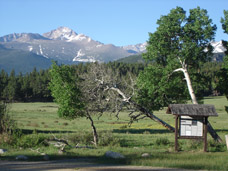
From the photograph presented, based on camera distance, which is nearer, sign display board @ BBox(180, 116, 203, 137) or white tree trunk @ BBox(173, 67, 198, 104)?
sign display board @ BBox(180, 116, 203, 137)

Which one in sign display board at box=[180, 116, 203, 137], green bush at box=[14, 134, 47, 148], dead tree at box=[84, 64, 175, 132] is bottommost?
green bush at box=[14, 134, 47, 148]

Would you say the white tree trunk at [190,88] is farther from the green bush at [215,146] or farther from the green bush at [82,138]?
the green bush at [82,138]

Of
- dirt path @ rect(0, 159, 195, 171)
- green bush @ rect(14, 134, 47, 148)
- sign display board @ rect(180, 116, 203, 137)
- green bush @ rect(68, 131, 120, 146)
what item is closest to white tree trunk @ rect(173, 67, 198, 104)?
sign display board @ rect(180, 116, 203, 137)

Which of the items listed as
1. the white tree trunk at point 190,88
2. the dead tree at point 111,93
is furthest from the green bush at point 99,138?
the white tree trunk at point 190,88

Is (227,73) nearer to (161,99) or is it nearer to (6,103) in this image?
(161,99)

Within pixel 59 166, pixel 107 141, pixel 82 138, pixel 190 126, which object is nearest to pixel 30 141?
pixel 82 138

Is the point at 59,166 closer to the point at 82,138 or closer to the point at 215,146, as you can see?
the point at 82,138

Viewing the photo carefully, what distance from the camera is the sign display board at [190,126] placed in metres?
20.1

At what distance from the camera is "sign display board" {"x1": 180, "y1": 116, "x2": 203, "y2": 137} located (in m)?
20.1

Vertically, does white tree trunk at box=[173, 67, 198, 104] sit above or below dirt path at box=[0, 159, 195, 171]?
above

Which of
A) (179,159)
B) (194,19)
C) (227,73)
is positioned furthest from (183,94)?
(179,159)

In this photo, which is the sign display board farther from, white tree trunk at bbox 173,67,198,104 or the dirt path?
the dirt path

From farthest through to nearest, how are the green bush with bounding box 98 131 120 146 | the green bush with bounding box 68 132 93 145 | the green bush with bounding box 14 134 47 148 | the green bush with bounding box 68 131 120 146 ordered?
1. the green bush with bounding box 68 132 93 145
2. the green bush with bounding box 68 131 120 146
3. the green bush with bounding box 98 131 120 146
4. the green bush with bounding box 14 134 47 148

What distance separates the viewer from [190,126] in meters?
20.2
